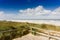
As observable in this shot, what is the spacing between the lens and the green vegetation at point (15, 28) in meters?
2.19

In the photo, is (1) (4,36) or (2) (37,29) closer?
(1) (4,36)

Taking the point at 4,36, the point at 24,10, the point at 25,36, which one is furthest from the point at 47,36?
the point at 4,36

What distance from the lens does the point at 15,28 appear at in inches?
90.7

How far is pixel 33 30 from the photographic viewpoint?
2.35 m

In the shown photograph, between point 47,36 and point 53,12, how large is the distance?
0.51 m

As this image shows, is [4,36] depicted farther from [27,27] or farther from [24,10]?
[24,10]

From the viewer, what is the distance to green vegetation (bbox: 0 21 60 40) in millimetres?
2188

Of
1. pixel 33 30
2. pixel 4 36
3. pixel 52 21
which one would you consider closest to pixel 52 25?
pixel 52 21

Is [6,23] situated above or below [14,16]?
below

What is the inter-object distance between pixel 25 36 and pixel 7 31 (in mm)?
380

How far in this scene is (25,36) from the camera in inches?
90.9

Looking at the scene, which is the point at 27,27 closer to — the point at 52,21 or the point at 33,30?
the point at 33,30

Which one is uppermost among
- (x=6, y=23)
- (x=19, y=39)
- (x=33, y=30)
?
(x=6, y=23)

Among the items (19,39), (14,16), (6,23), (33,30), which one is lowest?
(19,39)
